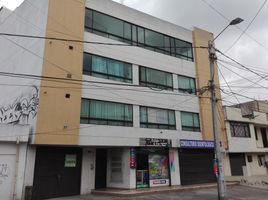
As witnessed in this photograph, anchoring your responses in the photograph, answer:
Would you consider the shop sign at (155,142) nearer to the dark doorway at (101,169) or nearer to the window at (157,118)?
the window at (157,118)

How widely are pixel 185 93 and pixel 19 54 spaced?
13506 mm

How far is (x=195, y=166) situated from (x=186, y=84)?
7030 mm

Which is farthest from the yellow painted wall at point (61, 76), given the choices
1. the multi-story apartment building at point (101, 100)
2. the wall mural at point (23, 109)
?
the wall mural at point (23, 109)

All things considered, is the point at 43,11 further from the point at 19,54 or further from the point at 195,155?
the point at 195,155

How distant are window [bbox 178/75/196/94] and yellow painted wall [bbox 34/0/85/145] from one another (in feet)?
30.9

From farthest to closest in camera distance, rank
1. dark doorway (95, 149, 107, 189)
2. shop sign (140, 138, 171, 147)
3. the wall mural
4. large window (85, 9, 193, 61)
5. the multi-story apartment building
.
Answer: large window (85, 9, 193, 61), shop sign (140, 138, 171, 147), dark doorway (95, 149, 107, 189), the multi-story apartment building, the wall mural

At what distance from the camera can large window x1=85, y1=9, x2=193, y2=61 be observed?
1894 centimetres

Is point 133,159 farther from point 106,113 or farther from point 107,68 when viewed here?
point 107,68

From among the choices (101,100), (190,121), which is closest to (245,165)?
(190,121)

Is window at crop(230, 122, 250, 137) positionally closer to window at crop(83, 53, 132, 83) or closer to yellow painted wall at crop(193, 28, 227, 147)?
yellow painted wall at crop(193, 28, 227, 147)

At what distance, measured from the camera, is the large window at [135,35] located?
18938 millimetres

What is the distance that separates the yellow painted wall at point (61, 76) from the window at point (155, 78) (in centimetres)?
538

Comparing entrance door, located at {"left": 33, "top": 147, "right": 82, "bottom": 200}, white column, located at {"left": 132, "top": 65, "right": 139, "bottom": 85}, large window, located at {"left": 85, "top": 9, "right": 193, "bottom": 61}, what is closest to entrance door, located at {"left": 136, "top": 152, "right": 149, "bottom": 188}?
entrance door, located at {"left": 33, "top": 147, "right": 82, "bottom": 200}

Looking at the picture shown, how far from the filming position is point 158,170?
20.0 meters
